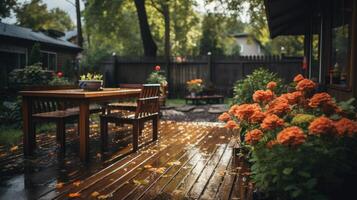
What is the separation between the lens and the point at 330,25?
5.74m

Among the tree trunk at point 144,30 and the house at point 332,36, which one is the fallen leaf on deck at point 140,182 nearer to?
the house at point 332,36

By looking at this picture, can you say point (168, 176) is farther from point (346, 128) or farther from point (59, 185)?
point (346, 128)

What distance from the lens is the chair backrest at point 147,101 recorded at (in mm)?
4879

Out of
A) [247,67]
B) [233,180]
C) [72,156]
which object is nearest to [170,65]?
[247,67]

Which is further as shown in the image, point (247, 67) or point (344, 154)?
point (247, 67)

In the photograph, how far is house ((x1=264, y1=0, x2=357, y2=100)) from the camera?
156 inches

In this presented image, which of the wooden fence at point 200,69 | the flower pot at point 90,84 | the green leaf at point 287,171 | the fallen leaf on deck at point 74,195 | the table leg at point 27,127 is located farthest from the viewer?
the wooden fence at point 200,69

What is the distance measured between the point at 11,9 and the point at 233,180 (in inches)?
1097

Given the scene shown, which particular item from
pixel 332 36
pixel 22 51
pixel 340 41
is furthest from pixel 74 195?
pixel 22 51

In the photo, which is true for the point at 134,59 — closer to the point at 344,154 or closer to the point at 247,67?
the point at 247,67

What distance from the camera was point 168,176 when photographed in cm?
356

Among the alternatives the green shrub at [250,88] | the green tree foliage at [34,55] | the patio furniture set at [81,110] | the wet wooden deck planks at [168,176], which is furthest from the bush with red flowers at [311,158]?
the green tree foliage at [34,55]

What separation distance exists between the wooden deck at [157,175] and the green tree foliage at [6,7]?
914 inches

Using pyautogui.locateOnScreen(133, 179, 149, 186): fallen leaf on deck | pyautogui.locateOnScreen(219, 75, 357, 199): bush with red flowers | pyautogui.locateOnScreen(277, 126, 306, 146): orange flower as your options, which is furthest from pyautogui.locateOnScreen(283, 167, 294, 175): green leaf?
pyautogui.locateOnScreen(133, 179, 149, 186): fallen leaf on deck
